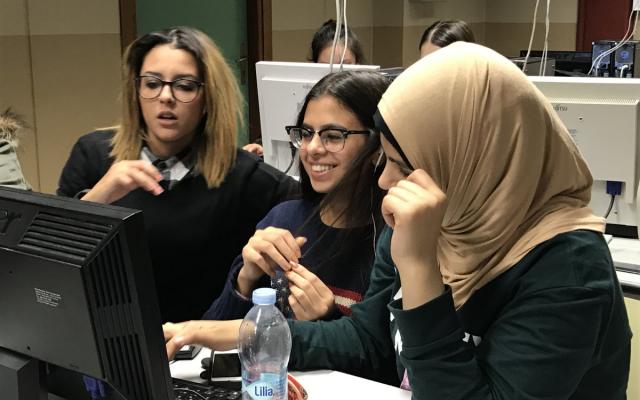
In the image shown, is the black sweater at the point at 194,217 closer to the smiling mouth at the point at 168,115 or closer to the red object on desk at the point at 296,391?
the smiling mouth at the point at 168,115

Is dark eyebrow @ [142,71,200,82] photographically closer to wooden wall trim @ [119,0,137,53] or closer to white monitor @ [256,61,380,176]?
white monitor @ [256,61,380,176]

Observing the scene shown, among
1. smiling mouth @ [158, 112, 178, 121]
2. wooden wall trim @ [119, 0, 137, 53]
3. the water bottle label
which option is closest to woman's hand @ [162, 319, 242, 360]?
the water bottle label

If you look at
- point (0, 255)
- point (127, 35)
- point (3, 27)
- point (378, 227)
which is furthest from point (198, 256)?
point (127, 35)

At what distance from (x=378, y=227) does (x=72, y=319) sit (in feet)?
3.10

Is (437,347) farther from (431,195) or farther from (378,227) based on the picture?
(378,227)

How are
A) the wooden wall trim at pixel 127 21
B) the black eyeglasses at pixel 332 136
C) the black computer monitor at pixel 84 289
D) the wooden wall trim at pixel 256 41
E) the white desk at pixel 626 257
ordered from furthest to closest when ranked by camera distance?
1. the wooden wall trim at pixel 256 41
2. the wooden wall trim at pixel 127 21
3. the white desk at pixel 626 257
4. the black eyeglasses at pixel 332 136
5. the black computer monitor at pixel 84 289

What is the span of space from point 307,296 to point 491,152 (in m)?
0.64

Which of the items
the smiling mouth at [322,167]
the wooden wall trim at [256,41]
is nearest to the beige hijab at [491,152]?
the smiling mouth at [322,167]

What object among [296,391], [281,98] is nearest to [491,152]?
[296,391]

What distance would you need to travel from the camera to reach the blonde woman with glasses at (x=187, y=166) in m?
2.11

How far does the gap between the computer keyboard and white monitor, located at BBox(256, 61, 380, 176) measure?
1.39 m

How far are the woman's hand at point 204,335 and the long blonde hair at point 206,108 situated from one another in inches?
25.0

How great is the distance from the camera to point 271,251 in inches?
66.1

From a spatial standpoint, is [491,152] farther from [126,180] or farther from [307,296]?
[126,180]
